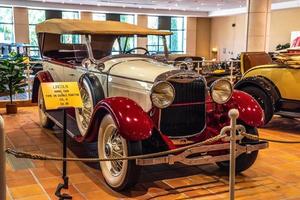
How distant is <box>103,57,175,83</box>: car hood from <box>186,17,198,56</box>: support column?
76.4 feet

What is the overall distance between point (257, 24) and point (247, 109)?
25.0ft

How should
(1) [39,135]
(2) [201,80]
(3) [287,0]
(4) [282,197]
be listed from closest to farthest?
(4) [282,197]
(2) [201,80]
(1) [39,135]
(3) [287,0]

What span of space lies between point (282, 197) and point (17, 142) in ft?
11.8

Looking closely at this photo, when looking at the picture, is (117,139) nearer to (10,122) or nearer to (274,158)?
(274,158)

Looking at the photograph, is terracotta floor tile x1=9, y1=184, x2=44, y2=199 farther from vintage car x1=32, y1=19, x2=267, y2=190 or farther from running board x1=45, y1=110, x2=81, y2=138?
running board x1=45, y1=110, x2=81, y2=138

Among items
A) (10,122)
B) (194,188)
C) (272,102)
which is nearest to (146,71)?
(194,188)

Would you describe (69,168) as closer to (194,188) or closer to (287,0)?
(194,188)

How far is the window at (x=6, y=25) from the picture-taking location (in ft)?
71.6

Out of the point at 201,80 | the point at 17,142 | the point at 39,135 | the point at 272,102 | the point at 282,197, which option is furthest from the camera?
the point at 272,102

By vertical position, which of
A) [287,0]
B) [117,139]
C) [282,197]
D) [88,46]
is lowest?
[282,197]

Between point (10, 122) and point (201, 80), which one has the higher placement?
point (201, 80)

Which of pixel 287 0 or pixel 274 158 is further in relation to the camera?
pixel 287 0

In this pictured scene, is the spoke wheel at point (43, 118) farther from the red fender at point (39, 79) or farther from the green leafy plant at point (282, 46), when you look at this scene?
the green leafy plant at point (282, 46)

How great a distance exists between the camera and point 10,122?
21.8 ft
